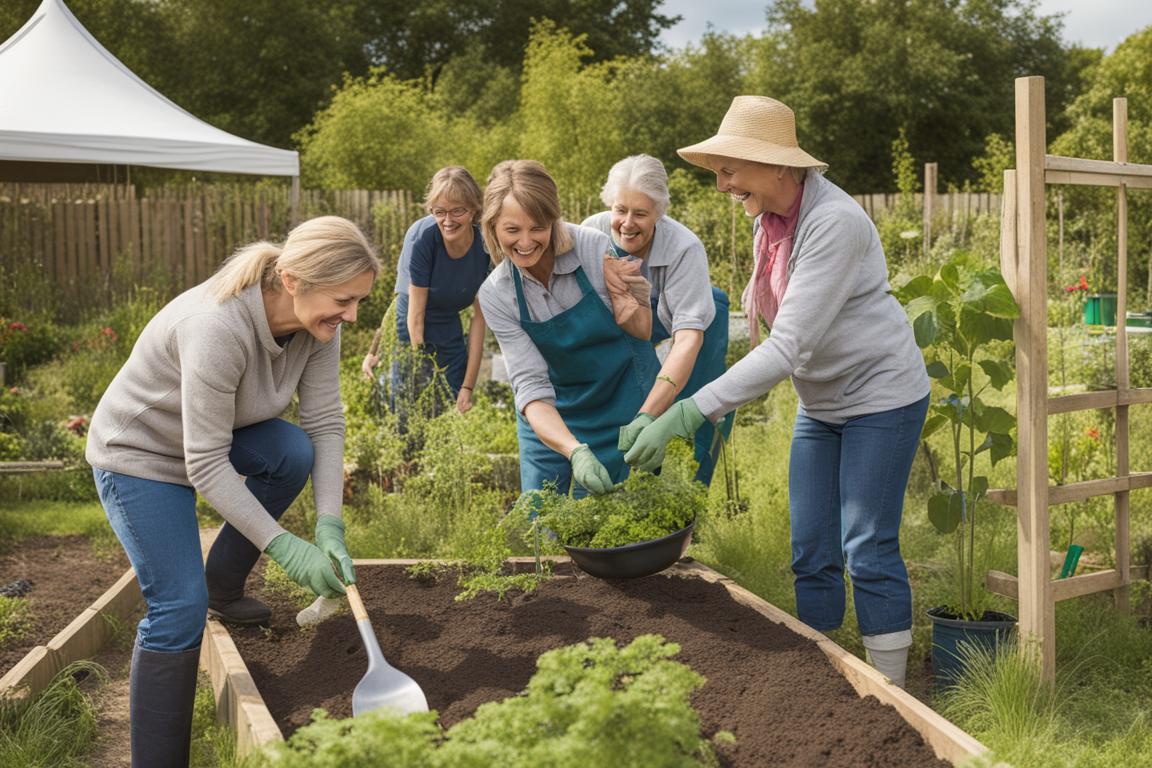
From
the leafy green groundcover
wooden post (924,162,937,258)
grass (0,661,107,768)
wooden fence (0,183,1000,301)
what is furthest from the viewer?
wooden post (924,162,937,258)

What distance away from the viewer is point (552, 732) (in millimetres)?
1779

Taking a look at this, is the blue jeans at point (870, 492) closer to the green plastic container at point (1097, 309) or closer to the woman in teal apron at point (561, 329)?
the woman in teal apron at point (561, 329)

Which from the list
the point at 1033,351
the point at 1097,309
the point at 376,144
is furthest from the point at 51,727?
the point at 376,144

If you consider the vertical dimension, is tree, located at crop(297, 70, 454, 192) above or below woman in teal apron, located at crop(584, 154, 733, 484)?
above

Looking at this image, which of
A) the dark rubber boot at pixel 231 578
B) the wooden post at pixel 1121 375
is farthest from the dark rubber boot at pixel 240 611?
the wooden post at pixel 1121 375

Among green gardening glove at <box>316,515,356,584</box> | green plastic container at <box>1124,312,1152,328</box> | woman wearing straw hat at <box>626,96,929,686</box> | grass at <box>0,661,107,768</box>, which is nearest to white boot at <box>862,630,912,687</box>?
woman wearing straw hat at <box>626,96,929,686</box>

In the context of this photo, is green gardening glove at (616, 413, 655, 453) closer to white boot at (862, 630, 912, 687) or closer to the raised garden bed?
white boot at (862, 630, 912, 687)

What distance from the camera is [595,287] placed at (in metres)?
3.39

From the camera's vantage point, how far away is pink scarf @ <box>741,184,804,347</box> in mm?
2922

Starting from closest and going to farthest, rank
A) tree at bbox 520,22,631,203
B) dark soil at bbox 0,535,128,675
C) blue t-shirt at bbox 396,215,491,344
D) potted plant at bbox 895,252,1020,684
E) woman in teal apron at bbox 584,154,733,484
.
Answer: potted plant at bbox 895,252,1020,684 < woman in teal apron at bbox 584,154,733,484 < dark soil at bbox 0,535,128,675 < blue t-shirt at bbox 396,215,491,344 < tree at bbox 520,22,631,203

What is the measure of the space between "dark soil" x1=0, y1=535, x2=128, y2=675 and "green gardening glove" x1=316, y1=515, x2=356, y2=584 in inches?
58.4

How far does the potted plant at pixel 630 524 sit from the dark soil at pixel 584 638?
0.19 meters

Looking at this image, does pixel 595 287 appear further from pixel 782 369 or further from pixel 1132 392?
pixel 1132 392

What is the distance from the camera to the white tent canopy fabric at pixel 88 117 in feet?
25.5
